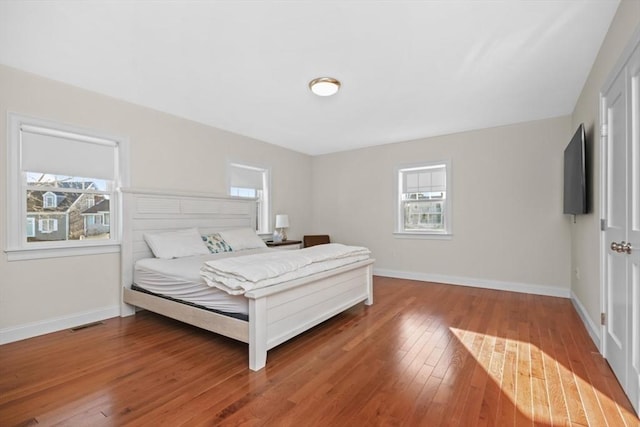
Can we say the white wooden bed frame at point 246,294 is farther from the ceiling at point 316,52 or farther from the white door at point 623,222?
the white door at point 623,222

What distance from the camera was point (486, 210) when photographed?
184 inches

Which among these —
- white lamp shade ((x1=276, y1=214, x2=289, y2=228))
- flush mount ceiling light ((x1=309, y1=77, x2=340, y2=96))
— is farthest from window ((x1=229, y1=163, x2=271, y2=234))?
flush mount ceiling light ((x1=309, y1=77, x2=340, y2=96))

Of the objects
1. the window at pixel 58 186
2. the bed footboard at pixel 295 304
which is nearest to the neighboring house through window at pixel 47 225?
the window at pixel 58 186

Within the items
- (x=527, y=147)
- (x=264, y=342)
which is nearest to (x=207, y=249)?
(x=264, y=342)

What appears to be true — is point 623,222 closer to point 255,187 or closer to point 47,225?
point 255,187

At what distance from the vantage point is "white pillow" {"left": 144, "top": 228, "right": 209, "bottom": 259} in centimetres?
350

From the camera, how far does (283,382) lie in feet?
6.72

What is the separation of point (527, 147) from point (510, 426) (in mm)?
4009

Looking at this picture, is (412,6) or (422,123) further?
(422,123)

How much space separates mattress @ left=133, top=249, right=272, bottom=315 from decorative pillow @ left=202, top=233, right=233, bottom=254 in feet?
1.27

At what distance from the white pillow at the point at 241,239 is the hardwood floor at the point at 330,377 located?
1.29m

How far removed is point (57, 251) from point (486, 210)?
5.56 m

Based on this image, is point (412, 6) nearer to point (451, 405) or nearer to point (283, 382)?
point (451, 405)

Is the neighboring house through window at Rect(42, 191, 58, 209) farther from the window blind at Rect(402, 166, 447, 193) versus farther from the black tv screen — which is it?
the black tv screen
